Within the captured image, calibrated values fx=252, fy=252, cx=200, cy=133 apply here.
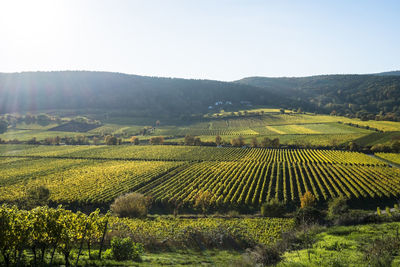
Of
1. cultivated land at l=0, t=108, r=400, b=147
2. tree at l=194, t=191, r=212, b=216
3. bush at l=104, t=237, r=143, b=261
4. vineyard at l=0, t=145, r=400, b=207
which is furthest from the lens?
cultivated land at l=0, t=108, r=400, b=147

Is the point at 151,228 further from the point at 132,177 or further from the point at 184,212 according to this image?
the point at 132,177

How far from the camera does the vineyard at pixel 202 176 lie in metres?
50.5

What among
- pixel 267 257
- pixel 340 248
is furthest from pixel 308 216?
pixel 267 257

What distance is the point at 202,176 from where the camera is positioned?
65.0m

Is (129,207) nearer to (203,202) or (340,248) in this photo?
(203,202)

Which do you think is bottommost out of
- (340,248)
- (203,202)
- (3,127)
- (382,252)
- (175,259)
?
(203,202)

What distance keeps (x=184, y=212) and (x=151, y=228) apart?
12878mm

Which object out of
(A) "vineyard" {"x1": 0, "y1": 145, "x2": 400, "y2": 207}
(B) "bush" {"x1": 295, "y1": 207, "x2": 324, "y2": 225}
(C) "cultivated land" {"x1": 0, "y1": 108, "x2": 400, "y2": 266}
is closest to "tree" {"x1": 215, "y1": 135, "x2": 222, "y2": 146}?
(C) "cultivated land" {"x1": 0, "y1": 108, "x2": 400, "y2": 266}

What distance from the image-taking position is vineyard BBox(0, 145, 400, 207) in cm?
5053

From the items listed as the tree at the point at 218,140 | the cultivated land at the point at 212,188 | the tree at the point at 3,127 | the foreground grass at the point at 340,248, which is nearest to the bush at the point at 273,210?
the cultivated land at the point at 212,188

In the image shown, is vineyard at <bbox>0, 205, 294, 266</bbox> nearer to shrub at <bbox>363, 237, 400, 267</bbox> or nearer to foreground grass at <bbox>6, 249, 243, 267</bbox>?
foreground grass at <bbox>6, 249, 243, 267</bbox>

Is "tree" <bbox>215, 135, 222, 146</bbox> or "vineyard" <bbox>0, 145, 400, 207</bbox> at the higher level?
"tree" <bbox>215, 135, 222, 146</bbox>

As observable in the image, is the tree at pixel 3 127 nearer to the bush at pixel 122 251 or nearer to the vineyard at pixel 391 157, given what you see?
the bush at pixel 122 251

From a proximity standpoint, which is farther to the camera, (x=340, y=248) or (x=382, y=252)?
(x=340, y=248)
